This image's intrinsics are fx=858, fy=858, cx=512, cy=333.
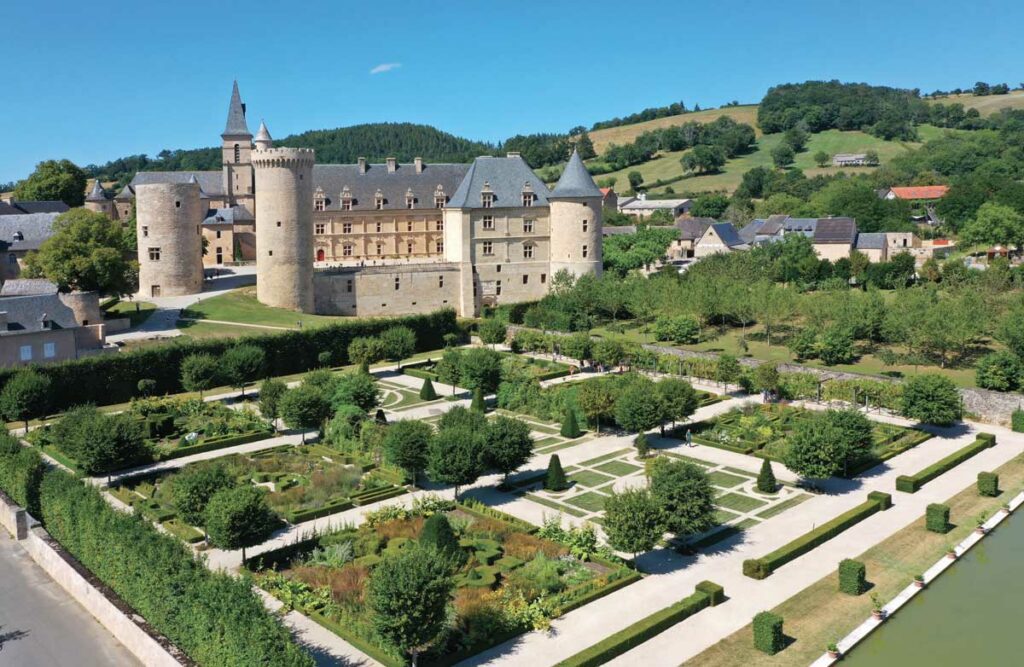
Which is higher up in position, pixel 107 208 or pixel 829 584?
pixel 107 208

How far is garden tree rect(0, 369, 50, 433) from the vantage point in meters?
35.2

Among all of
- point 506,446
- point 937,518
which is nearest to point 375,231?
point 506,446

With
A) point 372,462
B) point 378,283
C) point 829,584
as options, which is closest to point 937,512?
point 829,584

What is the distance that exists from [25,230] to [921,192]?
92328 mm

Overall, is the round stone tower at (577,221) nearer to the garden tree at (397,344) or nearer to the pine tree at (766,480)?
the garden tree at (397,344)

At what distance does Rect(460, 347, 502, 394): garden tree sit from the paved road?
1977 centimetres

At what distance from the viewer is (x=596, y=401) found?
35.2 metres

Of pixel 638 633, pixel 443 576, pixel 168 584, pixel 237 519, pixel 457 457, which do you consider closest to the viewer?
pixel 443 576

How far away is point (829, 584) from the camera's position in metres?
22.5

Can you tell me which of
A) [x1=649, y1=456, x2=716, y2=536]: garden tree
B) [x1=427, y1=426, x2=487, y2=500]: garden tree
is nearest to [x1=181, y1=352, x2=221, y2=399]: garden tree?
[x1=427, y1=426, x2=487, y2=500]: garden tree

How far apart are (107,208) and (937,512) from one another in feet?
254

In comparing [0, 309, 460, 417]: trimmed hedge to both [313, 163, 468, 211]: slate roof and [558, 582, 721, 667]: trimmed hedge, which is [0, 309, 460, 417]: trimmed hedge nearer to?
[313, 163, 468, 211]: slate roof

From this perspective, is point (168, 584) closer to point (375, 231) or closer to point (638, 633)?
point (638, 633)

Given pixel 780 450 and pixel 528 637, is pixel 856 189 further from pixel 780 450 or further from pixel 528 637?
pixel 528 637
